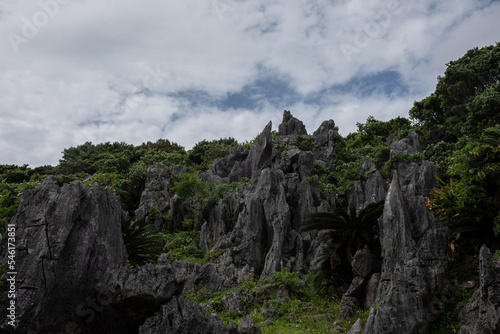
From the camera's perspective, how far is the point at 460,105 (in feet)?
92.9

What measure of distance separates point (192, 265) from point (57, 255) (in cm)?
1126

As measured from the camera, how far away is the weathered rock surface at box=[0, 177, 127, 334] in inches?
284

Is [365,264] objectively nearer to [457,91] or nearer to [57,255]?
[57,255]

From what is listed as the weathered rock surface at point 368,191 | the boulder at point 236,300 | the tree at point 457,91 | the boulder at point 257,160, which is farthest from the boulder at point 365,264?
the tree at point 457,91

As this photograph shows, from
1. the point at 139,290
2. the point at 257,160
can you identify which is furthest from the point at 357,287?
the point at 257,160

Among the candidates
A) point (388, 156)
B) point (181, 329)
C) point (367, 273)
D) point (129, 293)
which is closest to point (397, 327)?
point (367, 273)

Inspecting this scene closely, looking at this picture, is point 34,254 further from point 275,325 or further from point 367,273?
point 367,273

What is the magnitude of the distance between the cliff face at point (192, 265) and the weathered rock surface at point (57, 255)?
0.02m

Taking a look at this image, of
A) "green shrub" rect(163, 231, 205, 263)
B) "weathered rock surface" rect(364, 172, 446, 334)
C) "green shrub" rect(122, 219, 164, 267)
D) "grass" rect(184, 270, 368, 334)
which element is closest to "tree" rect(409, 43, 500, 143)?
"weathered rock surface" rect(364, 172, 446, 334)

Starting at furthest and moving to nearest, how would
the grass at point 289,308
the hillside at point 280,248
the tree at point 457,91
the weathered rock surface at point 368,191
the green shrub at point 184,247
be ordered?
1. the tree at point 457,91
2. the weathered rock surface at point 368,191
3. the green shrub at point 184,247
4. the grass at point 289,308
5. the hillside at point 280,248

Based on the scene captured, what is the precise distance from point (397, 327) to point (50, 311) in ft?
26.7

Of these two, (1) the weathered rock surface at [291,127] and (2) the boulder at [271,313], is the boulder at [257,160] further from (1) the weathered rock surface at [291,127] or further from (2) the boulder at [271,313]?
(2) the boulder at [271,313]

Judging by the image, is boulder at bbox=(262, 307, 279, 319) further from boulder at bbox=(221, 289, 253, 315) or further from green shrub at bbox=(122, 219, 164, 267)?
green shrub at bbox=(122, 219, 164, 267)

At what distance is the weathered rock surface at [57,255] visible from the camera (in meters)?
7.20
